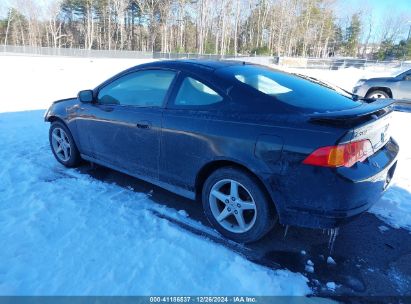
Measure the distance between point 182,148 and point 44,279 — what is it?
159 cm

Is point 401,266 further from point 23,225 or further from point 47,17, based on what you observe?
point 47,17

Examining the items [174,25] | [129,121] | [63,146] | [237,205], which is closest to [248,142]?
[237,205]

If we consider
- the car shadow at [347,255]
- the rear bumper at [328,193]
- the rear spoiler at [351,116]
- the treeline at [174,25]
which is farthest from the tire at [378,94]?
the treeline at [174,25]

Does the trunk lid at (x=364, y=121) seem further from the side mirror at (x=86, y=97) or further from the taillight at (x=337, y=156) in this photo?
the side mirror at (x=86, y=97)

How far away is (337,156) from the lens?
2.42 meters

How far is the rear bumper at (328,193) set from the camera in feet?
8.09

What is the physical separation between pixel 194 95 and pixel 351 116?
4.66 ft

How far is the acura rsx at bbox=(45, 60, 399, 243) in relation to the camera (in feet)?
A: 8.23

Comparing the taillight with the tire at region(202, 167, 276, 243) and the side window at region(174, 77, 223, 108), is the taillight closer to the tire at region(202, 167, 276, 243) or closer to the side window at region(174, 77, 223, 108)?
the tire at region(202, 167, 276, 243)

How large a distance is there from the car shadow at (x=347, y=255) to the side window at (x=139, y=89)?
123 cm

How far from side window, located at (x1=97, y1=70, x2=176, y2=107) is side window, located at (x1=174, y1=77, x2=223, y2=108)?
211 millimetres

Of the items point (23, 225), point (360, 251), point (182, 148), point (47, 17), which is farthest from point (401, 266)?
point (47, 17)

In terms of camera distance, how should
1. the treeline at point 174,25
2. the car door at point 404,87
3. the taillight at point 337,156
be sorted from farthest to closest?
the treeline at point 174,25 < the car door at point 404,87 < the taillight at point 337,156

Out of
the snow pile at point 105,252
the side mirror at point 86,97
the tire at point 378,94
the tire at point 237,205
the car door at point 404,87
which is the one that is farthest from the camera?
the tire at point 378,94
